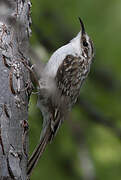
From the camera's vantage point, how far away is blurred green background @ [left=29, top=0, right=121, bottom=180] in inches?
177

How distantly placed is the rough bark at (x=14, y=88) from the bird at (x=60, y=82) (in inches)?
19.3

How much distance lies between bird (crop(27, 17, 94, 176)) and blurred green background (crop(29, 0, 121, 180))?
14.2 inches

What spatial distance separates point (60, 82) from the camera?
3.95 meters

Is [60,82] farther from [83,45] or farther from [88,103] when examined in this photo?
[88,103]

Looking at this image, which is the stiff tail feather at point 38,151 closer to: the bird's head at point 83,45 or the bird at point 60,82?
the bird at point 60,82

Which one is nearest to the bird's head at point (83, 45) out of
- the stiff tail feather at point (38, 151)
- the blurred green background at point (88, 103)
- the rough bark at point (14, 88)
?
the blurred green background at point (88, 103)

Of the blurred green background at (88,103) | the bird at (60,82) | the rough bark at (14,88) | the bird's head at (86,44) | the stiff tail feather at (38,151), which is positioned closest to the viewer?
the rough bark at (14,88)

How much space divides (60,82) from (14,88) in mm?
995

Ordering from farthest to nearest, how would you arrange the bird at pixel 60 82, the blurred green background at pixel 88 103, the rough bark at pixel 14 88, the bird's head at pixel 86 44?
1. the blurred green background at pixel 88 103
2. the bird's head at pixel 86 44
3. the bird at pixel 60 82
4. the rough bark at pixel 14 88

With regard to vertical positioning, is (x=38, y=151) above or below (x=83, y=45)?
below

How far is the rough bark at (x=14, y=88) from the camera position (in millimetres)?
2809

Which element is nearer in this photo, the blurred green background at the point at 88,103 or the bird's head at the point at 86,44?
the bird's head at the point at 86,44

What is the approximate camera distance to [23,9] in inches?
131

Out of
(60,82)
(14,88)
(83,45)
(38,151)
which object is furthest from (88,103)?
(14,88)
